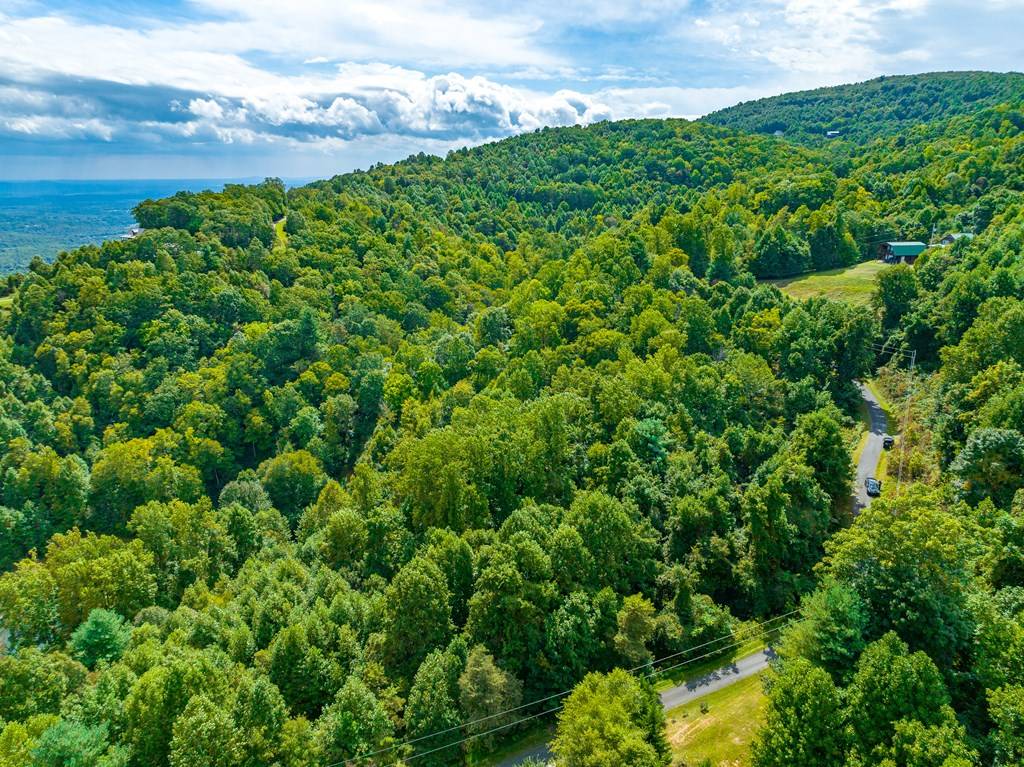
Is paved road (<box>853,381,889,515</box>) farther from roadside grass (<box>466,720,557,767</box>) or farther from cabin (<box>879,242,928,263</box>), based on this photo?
cabin (<box>879,242,928,263</box>)

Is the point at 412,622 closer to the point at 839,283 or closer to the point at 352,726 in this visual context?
the point at 352,726

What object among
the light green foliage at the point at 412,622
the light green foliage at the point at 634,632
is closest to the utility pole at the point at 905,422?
the light green foliage at the point at 634,632

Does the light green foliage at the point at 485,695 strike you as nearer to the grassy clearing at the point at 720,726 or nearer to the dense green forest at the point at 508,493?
the dense green forest at the point at 508,493

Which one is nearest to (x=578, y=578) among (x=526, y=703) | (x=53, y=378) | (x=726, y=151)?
(x=526, y=703)

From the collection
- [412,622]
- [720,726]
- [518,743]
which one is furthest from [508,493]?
[720,726]

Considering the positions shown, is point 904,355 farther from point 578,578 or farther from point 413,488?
point 413,488
